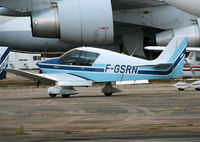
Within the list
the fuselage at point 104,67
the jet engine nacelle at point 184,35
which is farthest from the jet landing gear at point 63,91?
the jet engine nacelle at point 184,35

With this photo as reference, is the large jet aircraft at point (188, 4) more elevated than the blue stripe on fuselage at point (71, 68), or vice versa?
the large jet aircraft at point (188, 4)

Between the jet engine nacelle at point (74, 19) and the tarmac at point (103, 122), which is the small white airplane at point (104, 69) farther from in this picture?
the jet engine nacelle at point (74, 19)

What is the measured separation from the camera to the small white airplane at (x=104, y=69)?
17.7 m

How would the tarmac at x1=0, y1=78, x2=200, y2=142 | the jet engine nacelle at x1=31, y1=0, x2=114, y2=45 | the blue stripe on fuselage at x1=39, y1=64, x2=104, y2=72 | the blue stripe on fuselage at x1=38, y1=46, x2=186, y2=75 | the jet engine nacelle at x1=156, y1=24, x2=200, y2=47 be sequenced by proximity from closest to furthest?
1. the tarmac at x1=0, y1=78, x2=200, y2=142
2. the blue stripe on fuselage at x1=38, y1=46, x2=186, y2=75
3. the blue stripe on fuselage at x1=39, y1=64, x2=104, y2=72
4. the jet engine nacelle at x1=31, y1=0, x2=114, y2=45
5. the jet engine nacelle at x1=156, y1=24, x2=200, y2=47

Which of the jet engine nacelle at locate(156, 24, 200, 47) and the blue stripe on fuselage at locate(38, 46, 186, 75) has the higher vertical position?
the jet engine nacelle at locate(156, 24, 200, 47)

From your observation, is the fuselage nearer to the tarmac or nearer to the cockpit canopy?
the cockpit canopy

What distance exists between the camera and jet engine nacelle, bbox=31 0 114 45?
23547 millimetres

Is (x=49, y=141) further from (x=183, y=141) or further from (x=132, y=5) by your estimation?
(x=132, y=5)

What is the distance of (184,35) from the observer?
84.7ft

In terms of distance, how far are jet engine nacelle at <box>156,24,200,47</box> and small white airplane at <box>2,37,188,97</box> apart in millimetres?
7697

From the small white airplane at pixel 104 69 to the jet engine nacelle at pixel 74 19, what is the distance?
5.18 m

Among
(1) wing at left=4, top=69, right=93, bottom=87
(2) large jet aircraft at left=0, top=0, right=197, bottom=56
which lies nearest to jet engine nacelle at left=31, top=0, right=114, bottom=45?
(2) large jet aircraft at left=0, top=0, right=197, bottom=56

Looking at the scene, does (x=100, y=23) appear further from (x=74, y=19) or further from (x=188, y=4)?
(x=188, y=4)

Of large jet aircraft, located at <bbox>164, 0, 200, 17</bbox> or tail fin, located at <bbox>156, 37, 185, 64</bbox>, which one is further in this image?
tail fin, located at <bbox>156, 37, 185, 64</bbox>
